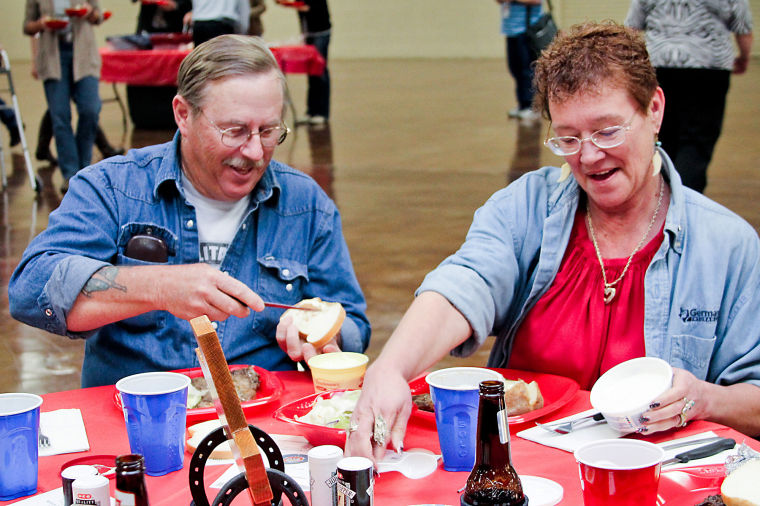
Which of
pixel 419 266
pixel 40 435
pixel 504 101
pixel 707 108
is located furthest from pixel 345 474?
pixel 504 101

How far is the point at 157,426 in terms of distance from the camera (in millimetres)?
1483

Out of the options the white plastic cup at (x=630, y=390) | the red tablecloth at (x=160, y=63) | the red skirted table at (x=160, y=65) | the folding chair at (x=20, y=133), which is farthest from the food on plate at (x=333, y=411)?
the red tablecloth at (x=160, y=63)

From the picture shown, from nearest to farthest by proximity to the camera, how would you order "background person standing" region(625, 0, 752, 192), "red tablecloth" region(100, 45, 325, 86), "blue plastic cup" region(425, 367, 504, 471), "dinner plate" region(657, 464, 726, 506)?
"dinner plate" region(657, 464, 726, 506), "blue plastic cup" region(425, 367, 504, 471), "background person standing" region(625, 0, 752, 192), "red tablecloth" region(100, 45, 325, 86)

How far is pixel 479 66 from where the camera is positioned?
64.1 feet

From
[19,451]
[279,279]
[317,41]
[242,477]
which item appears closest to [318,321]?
[279,279]

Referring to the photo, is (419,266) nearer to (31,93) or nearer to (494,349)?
(494,349)

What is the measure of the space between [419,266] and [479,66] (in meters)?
14.6

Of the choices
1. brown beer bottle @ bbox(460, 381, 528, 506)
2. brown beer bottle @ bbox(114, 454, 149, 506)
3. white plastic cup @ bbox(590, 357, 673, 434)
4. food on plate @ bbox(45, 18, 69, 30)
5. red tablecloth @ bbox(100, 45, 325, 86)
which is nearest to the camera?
brown beer bottle @ bbox(114, 454, 149, 506)

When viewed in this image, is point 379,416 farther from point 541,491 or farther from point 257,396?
point 257,396

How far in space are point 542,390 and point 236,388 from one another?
645mm

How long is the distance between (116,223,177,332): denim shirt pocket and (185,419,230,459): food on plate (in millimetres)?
524

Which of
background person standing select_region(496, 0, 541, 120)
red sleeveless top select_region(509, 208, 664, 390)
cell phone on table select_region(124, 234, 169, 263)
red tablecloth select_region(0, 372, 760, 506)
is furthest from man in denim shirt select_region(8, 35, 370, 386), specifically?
background person standing select_region(496, 0, 541, 120)

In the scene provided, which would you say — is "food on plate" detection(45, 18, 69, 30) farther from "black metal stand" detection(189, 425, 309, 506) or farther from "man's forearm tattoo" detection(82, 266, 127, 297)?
"black metal stand" detection(189, 425, 309, 506)

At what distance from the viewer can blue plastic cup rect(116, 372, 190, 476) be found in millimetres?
1479
